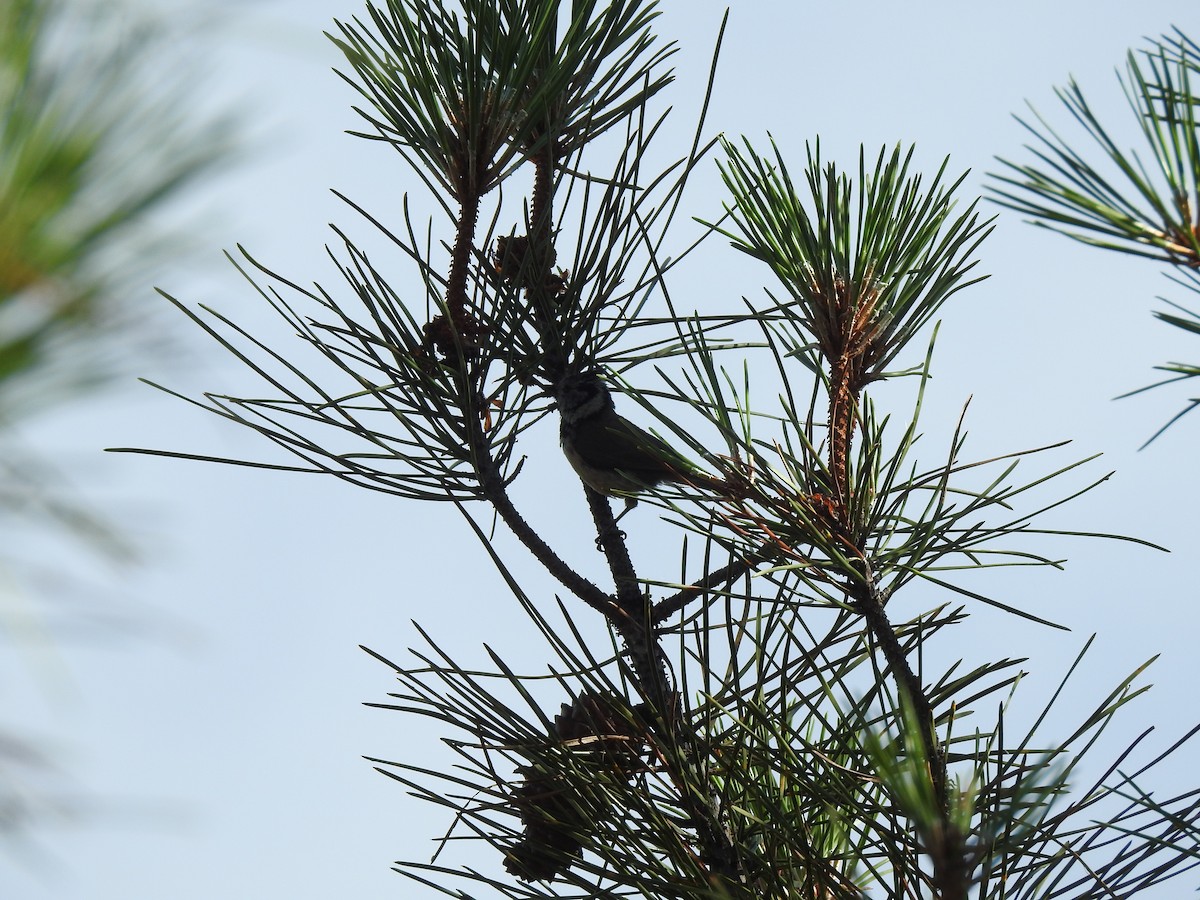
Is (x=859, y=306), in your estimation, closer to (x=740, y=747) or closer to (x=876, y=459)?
(x=876, y=459)

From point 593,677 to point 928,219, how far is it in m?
0.73

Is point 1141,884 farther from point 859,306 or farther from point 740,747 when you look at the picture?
point 859,306

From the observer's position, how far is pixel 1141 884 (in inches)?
43.2

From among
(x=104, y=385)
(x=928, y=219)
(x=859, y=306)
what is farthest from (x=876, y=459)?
(x=104, y=385)

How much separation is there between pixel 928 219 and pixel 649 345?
415mm

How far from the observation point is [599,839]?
133cm

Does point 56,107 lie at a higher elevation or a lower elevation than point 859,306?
lower

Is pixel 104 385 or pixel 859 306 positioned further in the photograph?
pixel 859 306

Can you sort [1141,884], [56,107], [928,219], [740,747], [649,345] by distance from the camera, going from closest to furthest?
[56,107] → [1141,884] → [740,747] → [928,219] → [649,345]

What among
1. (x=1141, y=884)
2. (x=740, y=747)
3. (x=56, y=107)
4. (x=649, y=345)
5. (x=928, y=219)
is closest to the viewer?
(x=56, y=107)

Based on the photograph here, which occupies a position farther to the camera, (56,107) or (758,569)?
(758,569)

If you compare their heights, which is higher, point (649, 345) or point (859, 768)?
point (649, 345)

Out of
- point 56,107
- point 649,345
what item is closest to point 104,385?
point 56,107

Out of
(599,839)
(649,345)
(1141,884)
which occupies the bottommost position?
(1141,884)
